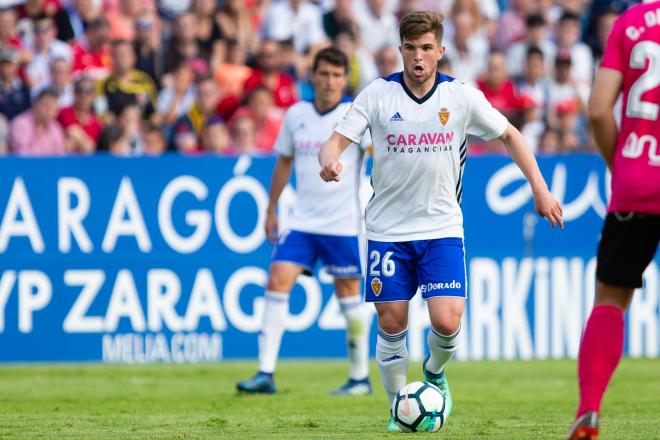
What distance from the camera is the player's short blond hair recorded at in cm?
783

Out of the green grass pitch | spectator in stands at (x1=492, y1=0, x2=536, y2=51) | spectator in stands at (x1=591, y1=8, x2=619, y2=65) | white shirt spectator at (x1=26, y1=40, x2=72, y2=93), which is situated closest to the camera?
the green grass pitch

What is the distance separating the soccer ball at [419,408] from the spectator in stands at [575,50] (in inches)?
391

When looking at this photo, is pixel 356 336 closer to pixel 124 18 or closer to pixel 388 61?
pixel 388 61

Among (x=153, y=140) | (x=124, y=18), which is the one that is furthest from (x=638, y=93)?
(x=124, y=18)

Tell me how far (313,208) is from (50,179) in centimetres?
384

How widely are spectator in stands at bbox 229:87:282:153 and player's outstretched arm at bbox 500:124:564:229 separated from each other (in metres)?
7.66

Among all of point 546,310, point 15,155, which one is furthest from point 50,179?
point 546,310

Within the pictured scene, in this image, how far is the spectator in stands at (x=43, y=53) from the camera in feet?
52.9

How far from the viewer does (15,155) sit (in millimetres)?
13852

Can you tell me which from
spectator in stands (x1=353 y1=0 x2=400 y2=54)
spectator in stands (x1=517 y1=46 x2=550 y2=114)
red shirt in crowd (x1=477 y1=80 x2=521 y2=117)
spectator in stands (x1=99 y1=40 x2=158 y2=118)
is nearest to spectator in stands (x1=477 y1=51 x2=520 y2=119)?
red shirt in crowd (x1=477 y1=80 x2=521 y2=117)

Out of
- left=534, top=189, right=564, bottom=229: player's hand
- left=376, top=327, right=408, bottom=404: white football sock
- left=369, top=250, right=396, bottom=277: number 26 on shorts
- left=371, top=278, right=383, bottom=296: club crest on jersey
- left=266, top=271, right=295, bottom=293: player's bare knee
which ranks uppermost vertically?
left=534, top=189, right=564, bottom=229: player's hand

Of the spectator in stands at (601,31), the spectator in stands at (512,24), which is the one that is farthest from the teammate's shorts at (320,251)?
the spectator in stands at (512,24)

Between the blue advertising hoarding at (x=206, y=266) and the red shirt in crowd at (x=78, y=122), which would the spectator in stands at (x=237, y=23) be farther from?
the blue advertising hoarding at (x=206, y=266)

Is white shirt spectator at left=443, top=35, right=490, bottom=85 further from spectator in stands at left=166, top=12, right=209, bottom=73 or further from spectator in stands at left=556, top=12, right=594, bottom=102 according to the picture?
spectator in stands at left=166, top=12, right=209, bottom=73
